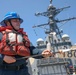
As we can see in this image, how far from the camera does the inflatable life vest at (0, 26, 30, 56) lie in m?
3.40

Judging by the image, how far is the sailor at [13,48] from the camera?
339 centimetres

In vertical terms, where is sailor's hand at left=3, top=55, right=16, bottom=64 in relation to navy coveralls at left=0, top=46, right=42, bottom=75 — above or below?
above

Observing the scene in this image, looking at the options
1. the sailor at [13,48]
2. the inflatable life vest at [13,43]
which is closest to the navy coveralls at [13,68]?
the sailor at [13,48]

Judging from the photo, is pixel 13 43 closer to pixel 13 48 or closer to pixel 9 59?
pixel 13 48

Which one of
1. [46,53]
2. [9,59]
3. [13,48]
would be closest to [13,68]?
[9,59]

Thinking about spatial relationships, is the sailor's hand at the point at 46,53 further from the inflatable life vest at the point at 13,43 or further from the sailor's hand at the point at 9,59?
the sailor's hand at the point at 9,59

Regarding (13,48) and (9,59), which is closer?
(9,59)

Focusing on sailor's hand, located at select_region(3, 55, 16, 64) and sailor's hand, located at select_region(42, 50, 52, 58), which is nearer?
sailor's hand, located at select_region(3, 55, 16, 64)

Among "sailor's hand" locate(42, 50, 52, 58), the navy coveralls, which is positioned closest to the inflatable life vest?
the navy coveralls

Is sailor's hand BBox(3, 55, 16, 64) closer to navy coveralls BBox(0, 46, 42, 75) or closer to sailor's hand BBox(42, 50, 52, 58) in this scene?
navy coveralls BBox(0, 46, 42, 75)

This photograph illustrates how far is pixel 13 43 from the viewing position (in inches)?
137

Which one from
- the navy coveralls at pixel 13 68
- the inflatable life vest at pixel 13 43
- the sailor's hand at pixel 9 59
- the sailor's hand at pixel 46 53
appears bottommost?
the navy coveralls at pixel 13 68

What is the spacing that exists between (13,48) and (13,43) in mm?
83

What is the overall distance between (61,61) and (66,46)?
37.7 feet
